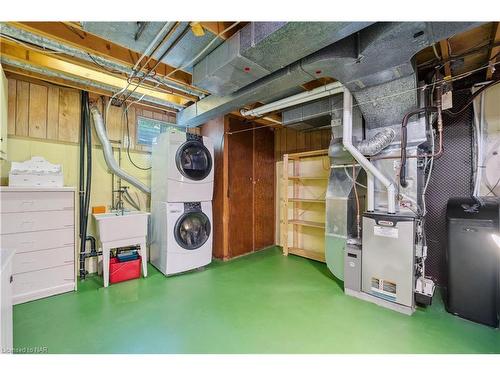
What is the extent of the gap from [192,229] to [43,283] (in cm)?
162

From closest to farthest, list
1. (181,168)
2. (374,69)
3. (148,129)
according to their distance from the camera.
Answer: (374,69), (181,168), (148,129)

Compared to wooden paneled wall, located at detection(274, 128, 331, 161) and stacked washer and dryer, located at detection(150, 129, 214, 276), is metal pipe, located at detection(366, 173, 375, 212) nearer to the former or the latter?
wooden paneled wall, located at detection(274, 128, 331, 161)

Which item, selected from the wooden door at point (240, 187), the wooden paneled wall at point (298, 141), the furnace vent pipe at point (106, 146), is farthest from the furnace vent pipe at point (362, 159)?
the furnace vent pipe at point (106, 146)

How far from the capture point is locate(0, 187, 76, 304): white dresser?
2.17 meters

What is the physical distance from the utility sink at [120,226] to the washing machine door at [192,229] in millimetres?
438

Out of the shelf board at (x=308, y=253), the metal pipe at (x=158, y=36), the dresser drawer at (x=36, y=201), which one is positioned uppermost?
the metal pipe at (x=158, y=36)

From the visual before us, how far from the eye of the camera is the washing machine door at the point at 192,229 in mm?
2974

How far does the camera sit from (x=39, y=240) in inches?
90.4

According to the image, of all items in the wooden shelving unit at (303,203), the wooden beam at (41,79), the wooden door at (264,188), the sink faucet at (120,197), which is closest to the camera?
the wooden beam at (41,79)

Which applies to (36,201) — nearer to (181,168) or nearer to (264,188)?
(181,168)

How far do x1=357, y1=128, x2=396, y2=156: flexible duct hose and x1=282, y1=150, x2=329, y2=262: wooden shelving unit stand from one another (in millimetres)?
1292

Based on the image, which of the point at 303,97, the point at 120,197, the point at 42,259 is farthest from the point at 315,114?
the point at 42,259

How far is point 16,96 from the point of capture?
252 cm

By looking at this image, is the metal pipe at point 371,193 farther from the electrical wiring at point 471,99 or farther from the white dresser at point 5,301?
the white dresser at point 5,301
